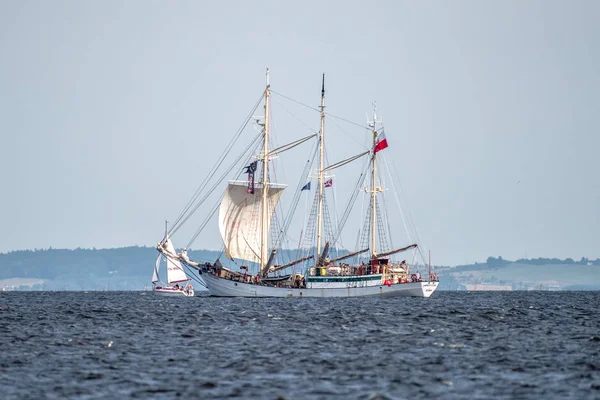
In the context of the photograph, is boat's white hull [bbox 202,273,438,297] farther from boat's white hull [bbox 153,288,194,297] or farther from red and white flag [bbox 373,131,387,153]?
boat's white hull [bbox 153,288,194,297]

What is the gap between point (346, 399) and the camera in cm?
3578

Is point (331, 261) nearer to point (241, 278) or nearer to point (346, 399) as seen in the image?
point (241, 278)

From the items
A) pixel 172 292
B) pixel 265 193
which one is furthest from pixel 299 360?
pixel 172 292

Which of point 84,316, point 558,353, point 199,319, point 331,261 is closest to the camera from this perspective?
point 558,353

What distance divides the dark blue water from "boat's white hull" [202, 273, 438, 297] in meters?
61.5

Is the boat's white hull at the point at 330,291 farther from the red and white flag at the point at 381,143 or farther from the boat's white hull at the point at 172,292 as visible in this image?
the boat's white hull at the point at 172,292

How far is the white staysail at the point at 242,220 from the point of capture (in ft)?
492

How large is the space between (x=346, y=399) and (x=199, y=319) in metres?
45.5

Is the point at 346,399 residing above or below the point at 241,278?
below

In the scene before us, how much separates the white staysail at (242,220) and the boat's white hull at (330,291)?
19.6 ft

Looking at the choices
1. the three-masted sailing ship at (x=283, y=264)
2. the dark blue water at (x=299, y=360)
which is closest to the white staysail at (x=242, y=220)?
→ the three-masted sailing ship at (x=283, y=264)

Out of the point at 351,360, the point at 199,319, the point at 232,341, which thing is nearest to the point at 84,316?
the point at 199,319

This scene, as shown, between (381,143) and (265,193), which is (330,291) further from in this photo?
(381,143)

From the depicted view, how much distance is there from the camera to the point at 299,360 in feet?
155
